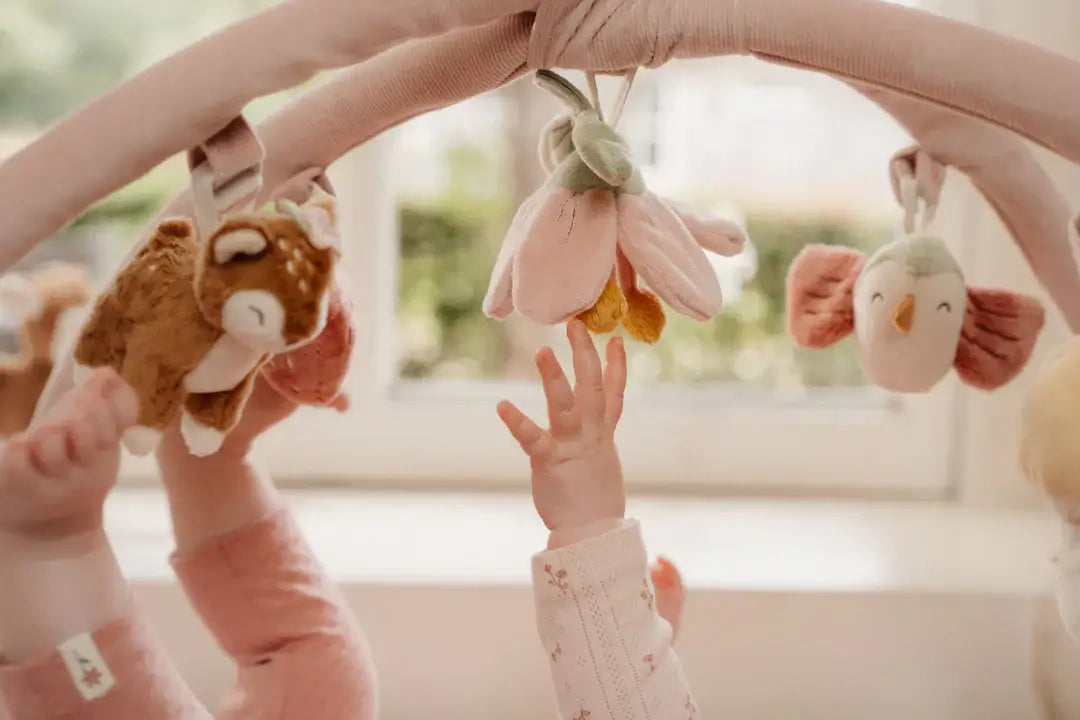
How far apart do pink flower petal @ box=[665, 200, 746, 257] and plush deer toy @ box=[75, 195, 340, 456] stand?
0.20 metres

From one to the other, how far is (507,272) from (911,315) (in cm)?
25

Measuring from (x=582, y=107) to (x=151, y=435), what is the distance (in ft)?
0.91

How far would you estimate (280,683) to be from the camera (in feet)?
2.29

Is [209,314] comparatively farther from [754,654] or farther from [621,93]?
[754,654]

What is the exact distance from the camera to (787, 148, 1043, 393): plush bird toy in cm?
65

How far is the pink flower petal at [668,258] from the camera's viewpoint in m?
0.54

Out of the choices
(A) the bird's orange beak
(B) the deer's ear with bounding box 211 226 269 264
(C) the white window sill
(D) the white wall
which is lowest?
(D) the white wall

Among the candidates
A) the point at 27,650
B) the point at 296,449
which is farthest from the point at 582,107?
the point at 296,449

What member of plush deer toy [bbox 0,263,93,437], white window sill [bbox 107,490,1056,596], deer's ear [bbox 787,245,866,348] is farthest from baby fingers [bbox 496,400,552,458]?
plush deer toy [bbox 0,263,93,437]

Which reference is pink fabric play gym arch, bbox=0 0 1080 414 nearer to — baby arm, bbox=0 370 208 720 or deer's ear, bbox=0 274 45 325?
baby arm, bbox=0 370 208 720

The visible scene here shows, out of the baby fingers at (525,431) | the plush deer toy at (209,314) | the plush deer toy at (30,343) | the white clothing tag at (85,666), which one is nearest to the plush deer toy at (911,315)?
the baby fingers at (525,431)

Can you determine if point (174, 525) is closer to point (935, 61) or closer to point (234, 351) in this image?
point (234, 351)

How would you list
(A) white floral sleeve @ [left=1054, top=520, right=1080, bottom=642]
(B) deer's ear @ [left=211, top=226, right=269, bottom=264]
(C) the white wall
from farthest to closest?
(C) the white wall, (A) white floral sleeve @ [left=1054, top=520, right=1080, bottom=642], (B) deer's ear @ [left=211, top=226, right=269, bottom=264]

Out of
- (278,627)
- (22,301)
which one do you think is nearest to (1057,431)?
(278,627)
